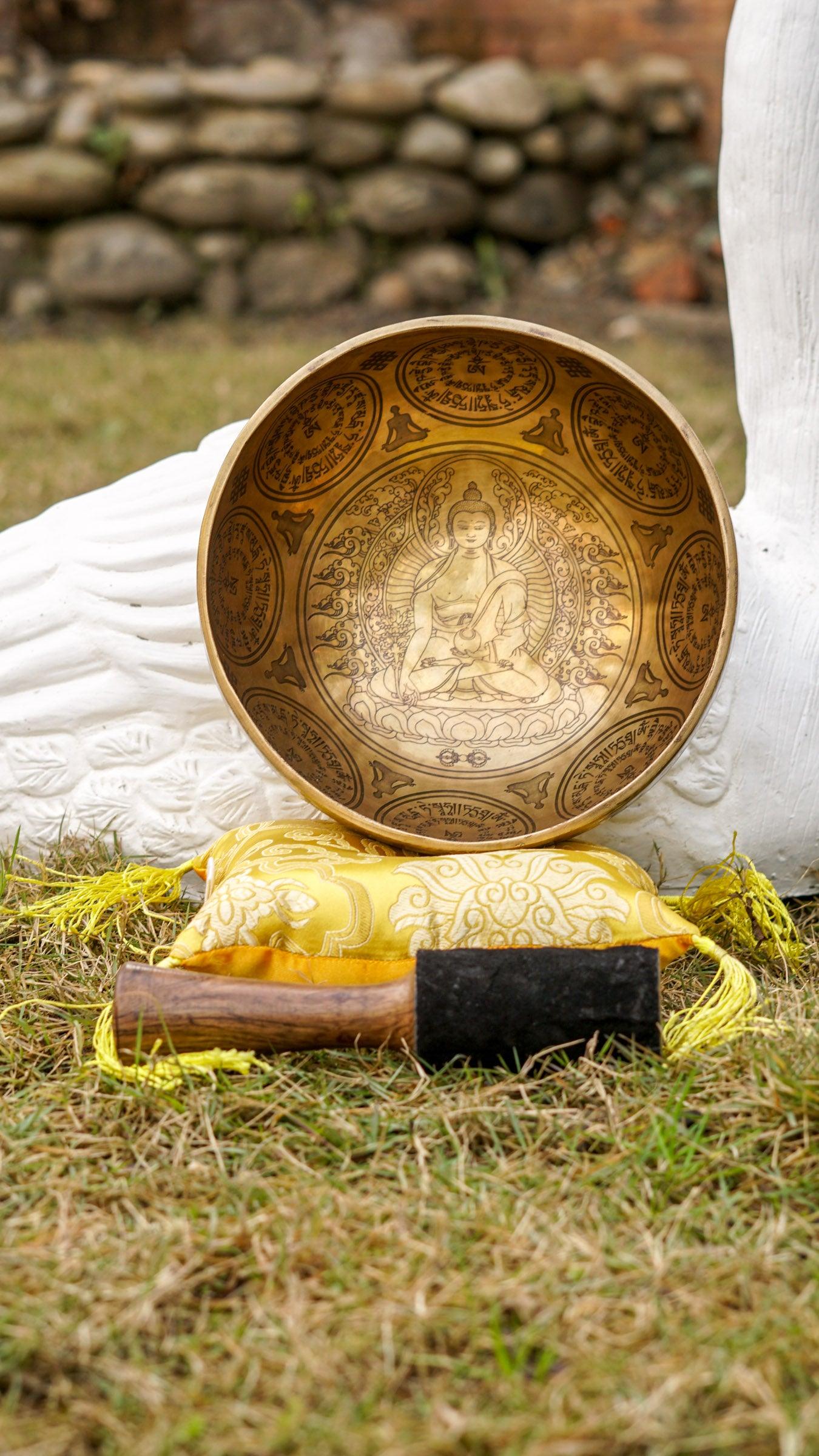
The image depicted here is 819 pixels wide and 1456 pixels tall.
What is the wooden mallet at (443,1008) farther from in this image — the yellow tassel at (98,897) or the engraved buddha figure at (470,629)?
the engraved buddha figure at (470,629)

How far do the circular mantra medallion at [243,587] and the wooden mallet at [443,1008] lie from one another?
0.46 meters

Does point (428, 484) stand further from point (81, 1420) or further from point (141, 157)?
point (141, 157)

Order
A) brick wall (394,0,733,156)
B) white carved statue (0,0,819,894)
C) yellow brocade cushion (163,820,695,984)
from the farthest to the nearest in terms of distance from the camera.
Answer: brick wall (394,0,733,156)
white carved statue (0,0,819,894)
yellow brocade cushion (163,820,695,984)

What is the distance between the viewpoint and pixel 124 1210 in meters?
1.14

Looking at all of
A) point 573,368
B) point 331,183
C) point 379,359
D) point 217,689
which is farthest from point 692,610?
point 331,183

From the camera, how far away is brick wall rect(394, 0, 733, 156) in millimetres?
5645

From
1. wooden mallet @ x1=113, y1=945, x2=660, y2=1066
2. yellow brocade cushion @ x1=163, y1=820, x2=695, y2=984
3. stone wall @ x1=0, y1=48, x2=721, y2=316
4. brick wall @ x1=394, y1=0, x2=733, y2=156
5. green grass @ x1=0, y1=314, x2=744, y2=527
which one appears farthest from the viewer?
brick wall @ x1=394, y1=0, x2=733, y2=156

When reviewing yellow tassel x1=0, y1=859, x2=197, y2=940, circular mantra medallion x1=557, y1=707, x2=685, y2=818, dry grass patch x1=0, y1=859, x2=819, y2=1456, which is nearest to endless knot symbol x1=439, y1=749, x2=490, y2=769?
circular mantra medallion x1=557, y1=707, x2=685, y2=818

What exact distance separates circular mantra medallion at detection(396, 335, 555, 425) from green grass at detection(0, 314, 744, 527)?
5.34 feet

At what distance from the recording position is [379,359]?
1623mm

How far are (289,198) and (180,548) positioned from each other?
413cm

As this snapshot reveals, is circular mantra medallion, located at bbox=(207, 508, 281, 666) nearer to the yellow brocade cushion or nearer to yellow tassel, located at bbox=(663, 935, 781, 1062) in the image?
the yellow brocade cushion

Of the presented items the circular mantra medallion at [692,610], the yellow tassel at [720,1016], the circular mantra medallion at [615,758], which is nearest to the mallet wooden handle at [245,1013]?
the yellow tassel at [720,1016]

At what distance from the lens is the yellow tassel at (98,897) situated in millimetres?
1588
